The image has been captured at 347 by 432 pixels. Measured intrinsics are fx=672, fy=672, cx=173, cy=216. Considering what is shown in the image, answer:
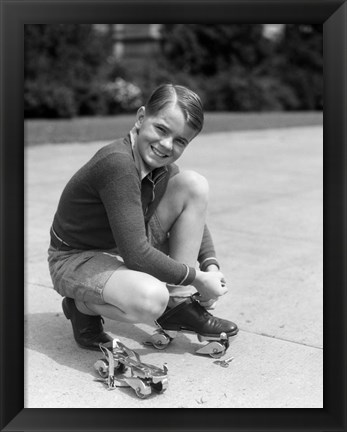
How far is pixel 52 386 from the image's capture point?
7.99 ft

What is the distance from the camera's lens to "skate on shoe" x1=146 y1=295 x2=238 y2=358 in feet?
8.93

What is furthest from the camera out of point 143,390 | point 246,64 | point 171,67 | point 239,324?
point 246,64

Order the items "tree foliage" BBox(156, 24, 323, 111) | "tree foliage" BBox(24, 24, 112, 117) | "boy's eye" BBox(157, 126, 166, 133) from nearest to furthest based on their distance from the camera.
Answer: "boy's eye" BBox(157, 126, 166, 133)
"tree foliage" BBox(24, 24, 112, 117)
"tree foliage" BBox(156, 24, 323, 111)

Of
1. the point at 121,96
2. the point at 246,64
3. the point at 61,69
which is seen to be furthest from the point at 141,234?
the point at 246,64

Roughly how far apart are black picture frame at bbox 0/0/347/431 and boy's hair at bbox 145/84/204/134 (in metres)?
0.48

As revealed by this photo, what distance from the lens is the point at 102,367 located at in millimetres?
2490

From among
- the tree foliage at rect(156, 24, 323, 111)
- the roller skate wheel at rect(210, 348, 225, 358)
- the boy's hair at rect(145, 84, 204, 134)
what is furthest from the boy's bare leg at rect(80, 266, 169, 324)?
the tree foliage at rect(156, 24, 323, 111)

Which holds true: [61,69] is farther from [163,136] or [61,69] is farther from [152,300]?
[152,300]

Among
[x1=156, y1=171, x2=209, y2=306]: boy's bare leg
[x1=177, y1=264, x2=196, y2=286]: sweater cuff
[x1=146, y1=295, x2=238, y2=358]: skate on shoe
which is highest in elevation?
[x1=156, y1=171, x2=209, y2=306]: boy's bare leg

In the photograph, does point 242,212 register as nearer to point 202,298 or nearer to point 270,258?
point 270,258

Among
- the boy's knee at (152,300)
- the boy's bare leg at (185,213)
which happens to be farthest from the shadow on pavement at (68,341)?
the boy's knee at (152,300)

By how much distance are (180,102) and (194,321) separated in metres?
0.89

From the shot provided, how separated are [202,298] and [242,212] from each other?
274 cm

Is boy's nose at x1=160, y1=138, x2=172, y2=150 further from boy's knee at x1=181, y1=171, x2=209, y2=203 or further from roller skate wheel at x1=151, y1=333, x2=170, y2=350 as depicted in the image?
roller skate wheel at x1=151, y1=333, x2=170, y2=350
